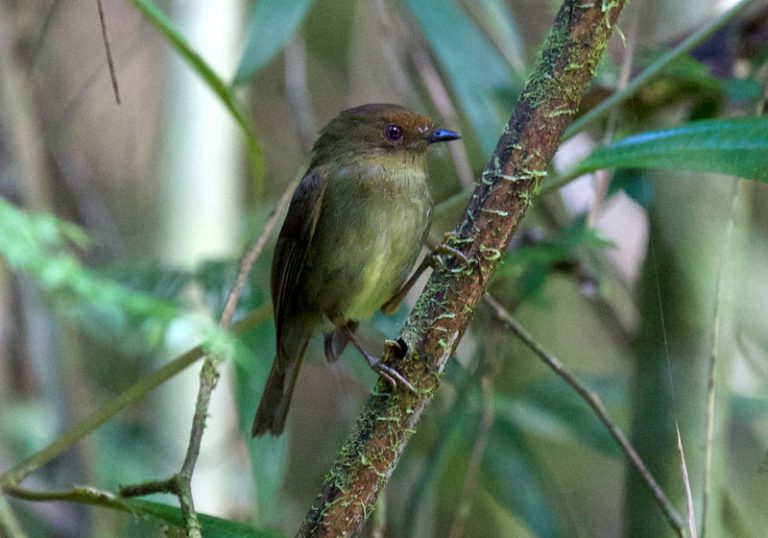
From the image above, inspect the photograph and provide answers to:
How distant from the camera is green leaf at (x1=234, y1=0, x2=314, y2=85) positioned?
2752 mm

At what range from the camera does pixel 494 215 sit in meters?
1.60

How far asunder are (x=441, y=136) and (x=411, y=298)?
1.28m

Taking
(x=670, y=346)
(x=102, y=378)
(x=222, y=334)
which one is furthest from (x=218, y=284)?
(x=102, y=378)

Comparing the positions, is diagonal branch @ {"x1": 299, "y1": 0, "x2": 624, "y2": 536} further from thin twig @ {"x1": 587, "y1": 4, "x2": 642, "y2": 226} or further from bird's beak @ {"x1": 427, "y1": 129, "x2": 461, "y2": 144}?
bird's beak @ {"x1": 427, "y1": 129, "x2": 461, "y2": 144}

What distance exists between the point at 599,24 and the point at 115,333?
96.2 inches

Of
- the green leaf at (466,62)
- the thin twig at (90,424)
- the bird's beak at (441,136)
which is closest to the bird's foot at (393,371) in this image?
the thin twig at (90,424)

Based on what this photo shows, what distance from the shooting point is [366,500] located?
60.2 inches

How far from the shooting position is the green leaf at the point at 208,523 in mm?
1783

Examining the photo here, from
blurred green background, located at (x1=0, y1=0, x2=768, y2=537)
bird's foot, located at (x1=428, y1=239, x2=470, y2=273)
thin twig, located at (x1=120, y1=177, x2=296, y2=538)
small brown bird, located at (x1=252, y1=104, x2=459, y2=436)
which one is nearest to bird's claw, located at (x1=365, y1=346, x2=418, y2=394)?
bird's foot, located at (x1=428, y1=239, x2=470, y2=273)

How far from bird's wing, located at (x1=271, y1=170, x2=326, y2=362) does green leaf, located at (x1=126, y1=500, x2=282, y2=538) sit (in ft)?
3.09

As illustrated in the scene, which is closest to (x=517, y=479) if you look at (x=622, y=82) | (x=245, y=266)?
(x=622, y=82)

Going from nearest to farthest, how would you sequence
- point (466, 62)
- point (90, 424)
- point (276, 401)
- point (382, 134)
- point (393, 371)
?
point (393, 371) < point (90, 424) < point (276, 401) < point (382, 134) < point (466, 62)

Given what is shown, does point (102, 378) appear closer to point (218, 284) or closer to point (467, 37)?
point (218, 284)

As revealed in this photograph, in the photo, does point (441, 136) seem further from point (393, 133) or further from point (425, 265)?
point (425, 265)
